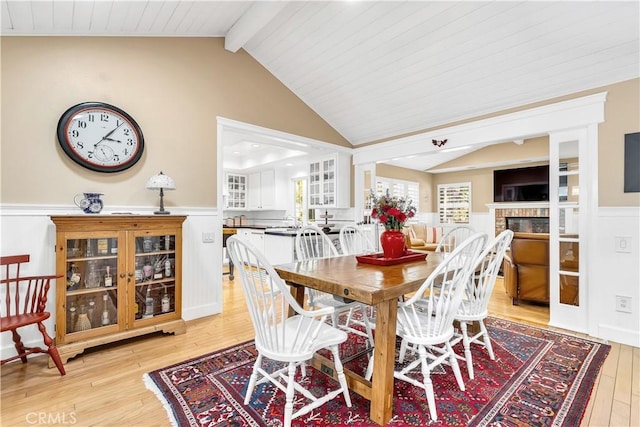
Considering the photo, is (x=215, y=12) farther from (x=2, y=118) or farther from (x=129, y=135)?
(x=2, y=118)

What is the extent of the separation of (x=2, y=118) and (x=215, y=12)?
6.57 feet

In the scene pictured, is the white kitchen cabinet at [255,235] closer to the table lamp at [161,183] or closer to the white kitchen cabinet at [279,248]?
the white kitchen cabinet at [279,248]

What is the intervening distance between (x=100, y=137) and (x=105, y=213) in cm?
70

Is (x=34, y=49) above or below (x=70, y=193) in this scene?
above

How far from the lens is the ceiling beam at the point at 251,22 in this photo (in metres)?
2.85

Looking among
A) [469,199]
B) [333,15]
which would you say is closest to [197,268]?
[333,15]

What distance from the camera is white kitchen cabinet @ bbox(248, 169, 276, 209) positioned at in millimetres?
7188

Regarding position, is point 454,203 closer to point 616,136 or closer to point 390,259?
point 616,136

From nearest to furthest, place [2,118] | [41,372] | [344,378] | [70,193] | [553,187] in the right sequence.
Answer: [344,378] → [41,372] → [2,118] → [70,193] → [553,187]

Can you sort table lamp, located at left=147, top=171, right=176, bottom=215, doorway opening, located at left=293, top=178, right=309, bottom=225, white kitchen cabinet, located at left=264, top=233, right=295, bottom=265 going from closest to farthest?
table lamp, located at left=147, top=171, right=176, bottom=215
white kitchen cabinet, located at left=264, top=233, right=295, bottom=265
doorway opening, located at left=293, top=178, right=309, bottom=225

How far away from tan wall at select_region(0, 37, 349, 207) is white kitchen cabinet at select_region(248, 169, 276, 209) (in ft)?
10.1

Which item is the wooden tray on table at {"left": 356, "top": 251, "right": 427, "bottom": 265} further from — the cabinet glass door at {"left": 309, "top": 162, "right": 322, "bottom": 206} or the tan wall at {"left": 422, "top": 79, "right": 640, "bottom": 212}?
the cabinet glass door at {"left": 309, "top": 162, "right": 322, "bottom": 206}

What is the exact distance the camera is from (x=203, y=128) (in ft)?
11.3

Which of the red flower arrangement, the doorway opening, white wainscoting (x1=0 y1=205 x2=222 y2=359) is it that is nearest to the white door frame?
the red flower arrangement
